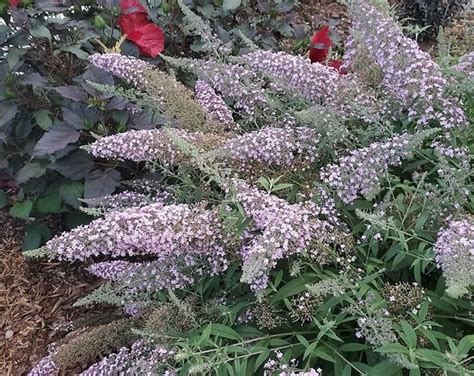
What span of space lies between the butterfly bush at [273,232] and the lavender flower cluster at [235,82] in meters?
0.58

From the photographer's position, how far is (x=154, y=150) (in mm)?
2273

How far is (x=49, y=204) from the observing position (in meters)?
3.34

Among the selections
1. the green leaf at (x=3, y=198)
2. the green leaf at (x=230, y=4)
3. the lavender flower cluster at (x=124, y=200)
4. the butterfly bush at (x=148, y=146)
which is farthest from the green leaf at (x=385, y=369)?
the green leaf at (x=230, y=4)

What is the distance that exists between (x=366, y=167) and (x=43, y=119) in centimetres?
186

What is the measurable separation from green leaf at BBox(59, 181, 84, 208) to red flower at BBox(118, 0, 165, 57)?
801 millimetres

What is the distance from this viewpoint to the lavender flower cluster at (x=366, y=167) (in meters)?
2.04

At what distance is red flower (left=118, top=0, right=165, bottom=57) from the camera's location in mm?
3359

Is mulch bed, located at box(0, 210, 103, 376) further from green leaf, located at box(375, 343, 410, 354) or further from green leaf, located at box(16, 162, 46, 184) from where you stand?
green leaf, located at box(375, 343, 410, 354)

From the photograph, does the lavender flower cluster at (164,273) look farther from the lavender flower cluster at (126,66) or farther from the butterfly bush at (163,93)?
the lavender flower cluster at (126,66)

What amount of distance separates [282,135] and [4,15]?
1.69 metres

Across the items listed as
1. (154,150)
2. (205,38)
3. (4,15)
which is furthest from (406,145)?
(4,15)

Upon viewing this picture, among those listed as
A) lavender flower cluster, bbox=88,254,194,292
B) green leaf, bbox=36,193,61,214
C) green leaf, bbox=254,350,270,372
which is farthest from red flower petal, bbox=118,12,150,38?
green leaf, bbox=254,350,270,372

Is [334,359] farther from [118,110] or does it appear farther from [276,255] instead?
[118,110]

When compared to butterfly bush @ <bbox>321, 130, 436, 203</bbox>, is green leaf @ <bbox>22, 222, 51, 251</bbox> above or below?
below
